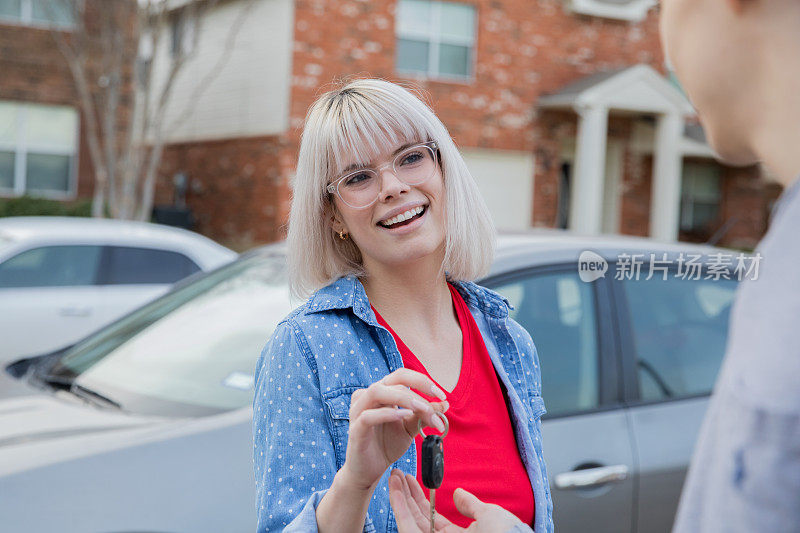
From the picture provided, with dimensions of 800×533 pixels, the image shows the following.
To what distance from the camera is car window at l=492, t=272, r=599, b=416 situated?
127 inches

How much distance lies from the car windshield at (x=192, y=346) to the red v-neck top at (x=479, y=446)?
1165 mm

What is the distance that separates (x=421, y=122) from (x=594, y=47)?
1709cm

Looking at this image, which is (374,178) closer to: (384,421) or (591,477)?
(384,421)

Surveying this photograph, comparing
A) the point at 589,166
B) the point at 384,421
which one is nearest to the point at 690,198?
the point at 589,166

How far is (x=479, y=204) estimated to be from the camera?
7.14ft

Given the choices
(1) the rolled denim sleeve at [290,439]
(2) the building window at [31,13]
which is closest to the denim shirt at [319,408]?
(1) the rolled denim sleeve at [290,439]

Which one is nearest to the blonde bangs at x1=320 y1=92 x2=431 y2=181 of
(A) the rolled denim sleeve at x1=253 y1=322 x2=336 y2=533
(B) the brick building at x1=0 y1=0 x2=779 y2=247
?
(A) the rolled denim sleeve at x1=253 y1=322 x2=336 y2=533

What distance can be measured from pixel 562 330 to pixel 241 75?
15037 millimetres

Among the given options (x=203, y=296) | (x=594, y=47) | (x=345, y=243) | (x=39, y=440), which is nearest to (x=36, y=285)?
(x=203, y=296)

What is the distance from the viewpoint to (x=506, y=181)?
1734 cm

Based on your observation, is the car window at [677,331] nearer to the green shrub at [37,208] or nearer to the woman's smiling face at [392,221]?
the woman's smiling face at [392,221]

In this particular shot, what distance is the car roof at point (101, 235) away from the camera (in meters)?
7.53

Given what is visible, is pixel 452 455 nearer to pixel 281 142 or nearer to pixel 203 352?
pixel 203 352

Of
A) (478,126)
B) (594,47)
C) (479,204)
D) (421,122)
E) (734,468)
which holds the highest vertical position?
(594,47)
